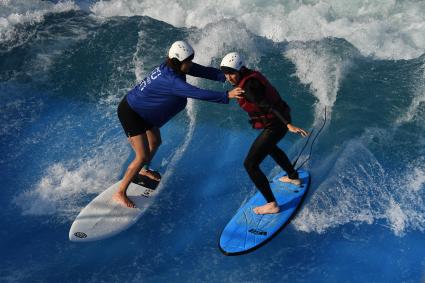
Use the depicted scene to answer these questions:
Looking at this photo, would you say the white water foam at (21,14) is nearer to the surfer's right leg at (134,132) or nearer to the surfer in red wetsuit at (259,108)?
the surfer's right leg at (134,132)

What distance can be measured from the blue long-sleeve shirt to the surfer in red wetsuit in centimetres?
25

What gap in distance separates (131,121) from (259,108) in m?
1.43

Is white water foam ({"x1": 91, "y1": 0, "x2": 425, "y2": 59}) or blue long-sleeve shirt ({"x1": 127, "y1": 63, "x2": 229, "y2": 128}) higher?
blue long-sleeve shirt ({"x1": 127, "y1": 63, "x2": 229, "y2": 128})

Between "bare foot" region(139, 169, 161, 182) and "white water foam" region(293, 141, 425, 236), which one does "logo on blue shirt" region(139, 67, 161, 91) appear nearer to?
"bare foot" region(139, 169, 161, 182)

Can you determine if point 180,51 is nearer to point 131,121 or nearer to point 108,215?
point 131,121

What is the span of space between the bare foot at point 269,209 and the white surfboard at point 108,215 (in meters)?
1.33

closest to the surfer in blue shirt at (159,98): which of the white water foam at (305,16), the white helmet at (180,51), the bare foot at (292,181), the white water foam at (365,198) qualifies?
the white helmet at (180,51)

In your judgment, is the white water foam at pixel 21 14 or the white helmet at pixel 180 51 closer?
the white helmet at pixel 180 51

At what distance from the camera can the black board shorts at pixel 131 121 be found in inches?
210

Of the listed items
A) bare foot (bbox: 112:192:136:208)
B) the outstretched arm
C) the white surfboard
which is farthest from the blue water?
the outstretched arm

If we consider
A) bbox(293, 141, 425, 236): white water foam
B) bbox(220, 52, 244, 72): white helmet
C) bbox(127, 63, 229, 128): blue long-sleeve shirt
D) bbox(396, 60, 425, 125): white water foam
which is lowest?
bbox(293, 141, 425, 236): white water foam

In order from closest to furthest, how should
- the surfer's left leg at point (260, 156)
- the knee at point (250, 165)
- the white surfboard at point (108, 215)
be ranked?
the surfer's left leg at point (260, 156), the knee at point (250, 165), the white surfboard at point (108, 215)

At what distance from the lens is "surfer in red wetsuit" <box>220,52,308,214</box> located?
4645mm

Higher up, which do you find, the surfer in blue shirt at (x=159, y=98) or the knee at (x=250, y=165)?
the surfer in blue shirt at (x=159, y=98)
